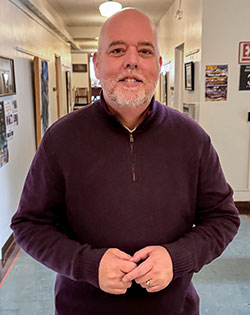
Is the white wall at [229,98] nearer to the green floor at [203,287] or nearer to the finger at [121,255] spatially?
the green floor at [203,287]

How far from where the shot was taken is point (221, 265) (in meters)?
2.74

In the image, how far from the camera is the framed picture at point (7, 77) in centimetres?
286

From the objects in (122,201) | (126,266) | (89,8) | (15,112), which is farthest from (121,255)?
(89,8)

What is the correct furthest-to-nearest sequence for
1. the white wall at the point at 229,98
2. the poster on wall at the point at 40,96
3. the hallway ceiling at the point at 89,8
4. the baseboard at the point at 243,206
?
the hallway ceiling at the point at 89,8 → the poster on wall at the point at 40,96 → the baseboard at the point at 243,206 → the white wall at the point at 229,98

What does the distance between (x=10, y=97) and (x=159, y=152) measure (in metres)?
2.56

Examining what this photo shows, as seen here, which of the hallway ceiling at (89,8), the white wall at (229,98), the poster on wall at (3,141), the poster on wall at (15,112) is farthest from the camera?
the hallway ceiling at (89,8)

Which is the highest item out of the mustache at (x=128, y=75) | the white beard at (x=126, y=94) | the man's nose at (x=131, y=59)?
the man's nose at (x=131, y=59)

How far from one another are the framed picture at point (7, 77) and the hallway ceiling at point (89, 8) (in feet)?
10.0

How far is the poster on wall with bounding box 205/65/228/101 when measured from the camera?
12.2ft

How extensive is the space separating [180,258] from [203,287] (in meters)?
1.73

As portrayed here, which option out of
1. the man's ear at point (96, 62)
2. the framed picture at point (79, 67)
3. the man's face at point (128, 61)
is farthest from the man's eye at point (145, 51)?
the framed picture at point (79, 67)

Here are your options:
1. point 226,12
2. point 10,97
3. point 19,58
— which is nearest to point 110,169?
point 10,97

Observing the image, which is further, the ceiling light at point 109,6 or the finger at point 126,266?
the ceiling light at point 109,6

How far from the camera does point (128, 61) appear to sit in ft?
3.25
